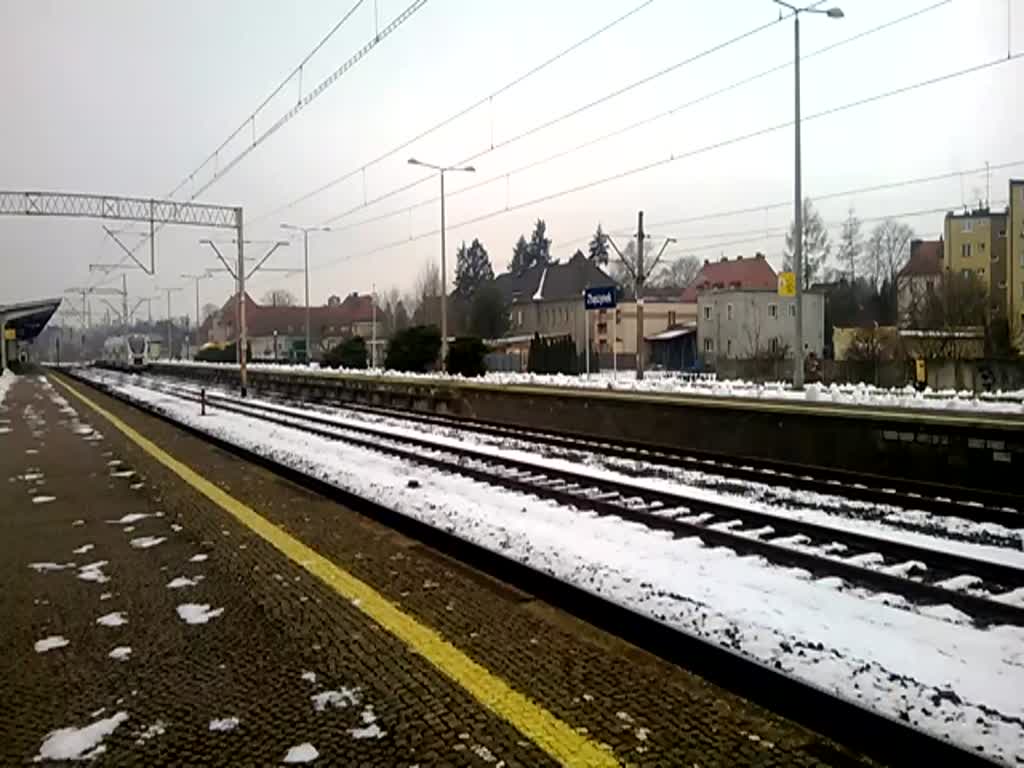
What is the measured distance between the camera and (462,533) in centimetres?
799

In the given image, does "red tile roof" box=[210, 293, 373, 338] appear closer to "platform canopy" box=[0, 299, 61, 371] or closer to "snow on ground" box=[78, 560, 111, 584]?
"platform canopy" box=[0, 299, 61, 371]

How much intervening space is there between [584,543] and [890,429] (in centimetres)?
642

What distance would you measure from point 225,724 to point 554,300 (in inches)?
3257

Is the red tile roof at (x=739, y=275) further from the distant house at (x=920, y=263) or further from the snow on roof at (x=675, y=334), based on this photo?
the snow on roof at (x=675, y=334)

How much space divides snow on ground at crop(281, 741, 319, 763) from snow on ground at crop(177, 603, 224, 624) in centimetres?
211

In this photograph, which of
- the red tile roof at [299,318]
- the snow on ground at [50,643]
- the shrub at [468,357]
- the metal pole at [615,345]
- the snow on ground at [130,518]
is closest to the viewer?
the snow on ground at [50,643]

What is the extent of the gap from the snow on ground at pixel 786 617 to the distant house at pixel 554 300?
237 feet

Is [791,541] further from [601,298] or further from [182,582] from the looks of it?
[601,298]

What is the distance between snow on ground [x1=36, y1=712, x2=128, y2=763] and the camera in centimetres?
381

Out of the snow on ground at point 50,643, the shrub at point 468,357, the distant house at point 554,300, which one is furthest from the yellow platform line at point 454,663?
the distant house at point 554,300

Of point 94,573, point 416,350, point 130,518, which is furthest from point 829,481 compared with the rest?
point 416,350

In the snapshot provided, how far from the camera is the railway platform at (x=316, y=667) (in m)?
3.89

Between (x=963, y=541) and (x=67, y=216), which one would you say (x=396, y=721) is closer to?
(x=963, y=541)

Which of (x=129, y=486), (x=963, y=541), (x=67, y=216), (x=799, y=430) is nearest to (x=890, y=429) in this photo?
(x=799, y=430)
